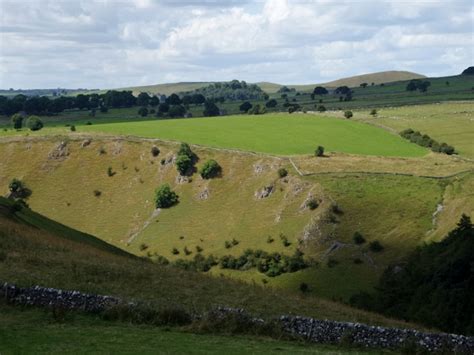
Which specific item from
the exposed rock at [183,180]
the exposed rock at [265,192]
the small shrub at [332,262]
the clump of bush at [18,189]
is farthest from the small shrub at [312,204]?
the clump of bush at [18,189]

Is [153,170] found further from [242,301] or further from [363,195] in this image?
[242,301]

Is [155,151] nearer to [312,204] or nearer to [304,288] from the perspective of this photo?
[312,204]

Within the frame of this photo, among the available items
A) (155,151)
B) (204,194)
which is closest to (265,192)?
(204,194)

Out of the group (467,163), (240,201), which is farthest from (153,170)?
(467,163)

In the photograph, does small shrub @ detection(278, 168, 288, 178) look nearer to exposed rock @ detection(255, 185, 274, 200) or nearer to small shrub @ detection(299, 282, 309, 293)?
exposed rock @ detection(255, 185, 274, 200)

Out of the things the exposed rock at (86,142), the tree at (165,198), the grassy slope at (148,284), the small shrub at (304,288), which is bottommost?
the small shrub at (304,288)

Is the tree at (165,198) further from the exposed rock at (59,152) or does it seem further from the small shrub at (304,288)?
the small shrub at (304,288)

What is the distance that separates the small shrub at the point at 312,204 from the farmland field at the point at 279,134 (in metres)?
27.5

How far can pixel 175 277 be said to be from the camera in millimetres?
41812

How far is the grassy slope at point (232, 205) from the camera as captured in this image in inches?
4375

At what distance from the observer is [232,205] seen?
14162 centimetres

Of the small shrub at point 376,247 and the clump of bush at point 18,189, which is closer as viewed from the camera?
the small shrub at point 376,247

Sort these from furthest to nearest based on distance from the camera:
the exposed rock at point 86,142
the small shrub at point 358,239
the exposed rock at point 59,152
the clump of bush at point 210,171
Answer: the exposed rock at point 86,142 → the exposed rock at point 59,152 → the clump of bush at point 210,171 → the small shrub at point 358,239

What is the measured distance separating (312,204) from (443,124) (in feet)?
227
